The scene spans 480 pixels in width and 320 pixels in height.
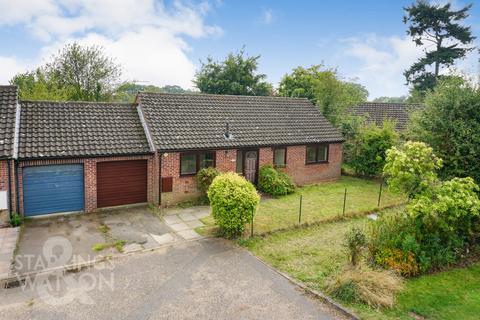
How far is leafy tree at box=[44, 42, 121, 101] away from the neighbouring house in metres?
17.1

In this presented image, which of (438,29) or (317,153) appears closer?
(317,153)

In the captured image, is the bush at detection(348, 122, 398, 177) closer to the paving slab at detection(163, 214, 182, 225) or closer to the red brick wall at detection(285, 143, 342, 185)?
the red brick wall at detection(285, 143, 342, 185)

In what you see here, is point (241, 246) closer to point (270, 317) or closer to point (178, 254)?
point (178, 254)

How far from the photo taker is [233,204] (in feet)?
36.4

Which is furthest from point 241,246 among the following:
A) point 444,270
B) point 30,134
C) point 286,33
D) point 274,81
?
point 274,81

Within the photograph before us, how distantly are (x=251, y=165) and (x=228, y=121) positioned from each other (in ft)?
8.70

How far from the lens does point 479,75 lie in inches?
462

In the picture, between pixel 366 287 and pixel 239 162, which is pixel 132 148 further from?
pixel 366 287

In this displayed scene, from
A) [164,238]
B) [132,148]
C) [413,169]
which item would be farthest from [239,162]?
[413,169]

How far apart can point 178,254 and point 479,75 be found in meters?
11.9

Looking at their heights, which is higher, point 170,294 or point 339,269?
point 339,269

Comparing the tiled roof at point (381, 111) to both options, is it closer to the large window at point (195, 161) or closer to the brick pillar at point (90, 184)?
the large window at point (195, 161)

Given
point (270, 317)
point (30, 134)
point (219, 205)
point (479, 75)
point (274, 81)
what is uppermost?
point (274, 81)

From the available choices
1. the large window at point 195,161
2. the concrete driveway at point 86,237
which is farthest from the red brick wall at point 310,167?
the concrete driveway at point 86,237
